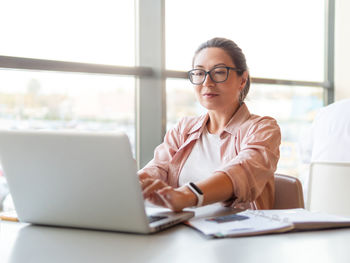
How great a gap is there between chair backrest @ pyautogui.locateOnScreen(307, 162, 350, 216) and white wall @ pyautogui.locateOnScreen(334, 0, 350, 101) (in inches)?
99.3

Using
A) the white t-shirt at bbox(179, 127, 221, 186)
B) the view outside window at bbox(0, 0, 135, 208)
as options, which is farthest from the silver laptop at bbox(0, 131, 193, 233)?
the view outside window at bbox(0, 0, 135, 208)

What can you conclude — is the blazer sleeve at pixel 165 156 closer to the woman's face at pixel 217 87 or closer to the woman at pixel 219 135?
the woman at pixel 219 135

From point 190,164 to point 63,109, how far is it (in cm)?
91

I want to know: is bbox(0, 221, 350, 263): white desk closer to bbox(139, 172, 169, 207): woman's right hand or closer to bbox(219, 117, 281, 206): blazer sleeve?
bbox(139, 172, 169, 207): woman's right hand

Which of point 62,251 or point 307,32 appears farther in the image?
point 307,32

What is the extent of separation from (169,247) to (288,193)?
782mm

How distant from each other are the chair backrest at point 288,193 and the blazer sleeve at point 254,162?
69 mm

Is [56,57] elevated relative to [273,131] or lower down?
elevated

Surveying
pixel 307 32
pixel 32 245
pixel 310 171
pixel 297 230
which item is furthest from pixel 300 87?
pixel 32 245

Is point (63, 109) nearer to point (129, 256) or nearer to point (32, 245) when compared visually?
point (32, 245)

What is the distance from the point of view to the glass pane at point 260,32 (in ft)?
9.73

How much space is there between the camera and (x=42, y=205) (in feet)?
3.79

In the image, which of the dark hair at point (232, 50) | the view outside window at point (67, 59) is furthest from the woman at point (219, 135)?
the view outside window at point (67, 59)

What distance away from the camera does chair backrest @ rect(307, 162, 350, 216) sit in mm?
2027
